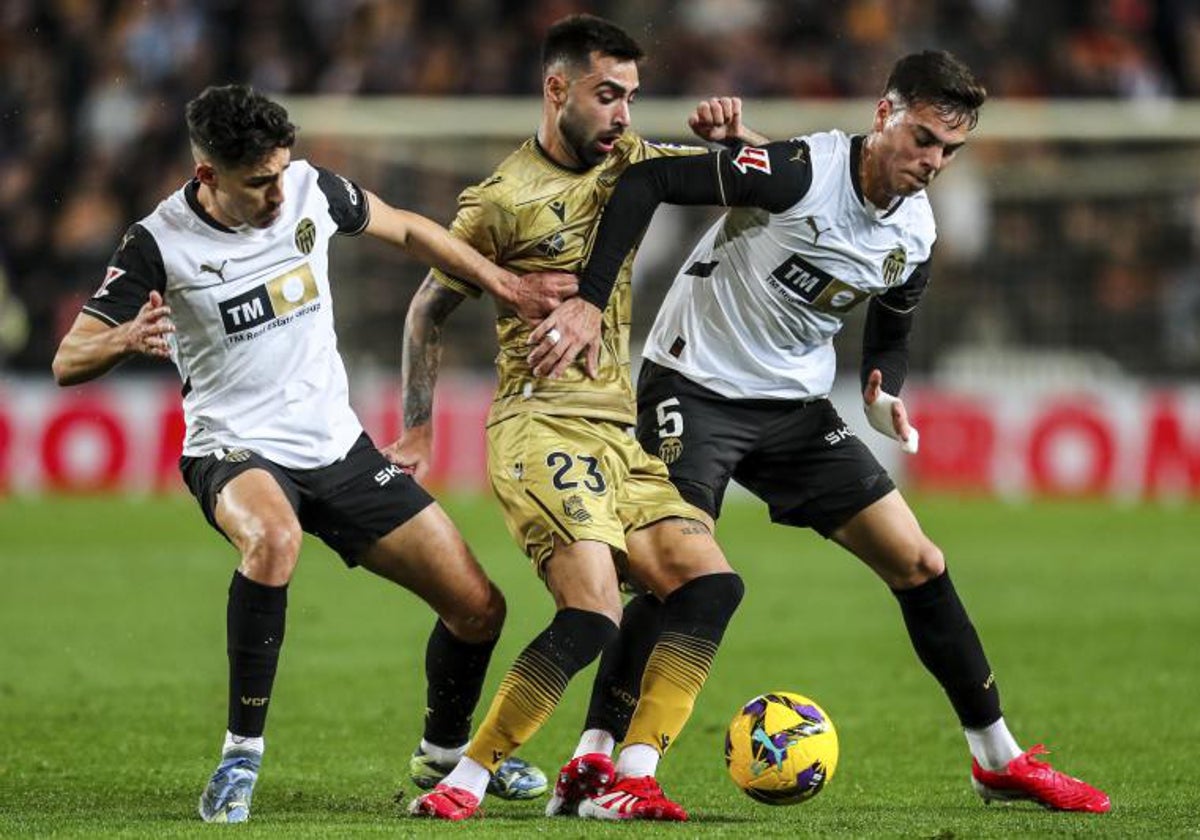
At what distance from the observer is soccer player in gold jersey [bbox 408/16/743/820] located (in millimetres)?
6531

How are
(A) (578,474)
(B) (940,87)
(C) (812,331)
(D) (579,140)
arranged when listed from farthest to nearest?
(C) (812,331), (D) (579,140), (B) (940,87), (A) (578,474)

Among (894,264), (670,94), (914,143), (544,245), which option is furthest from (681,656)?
(670,94)

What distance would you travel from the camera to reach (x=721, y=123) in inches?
288

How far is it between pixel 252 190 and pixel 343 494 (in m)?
1.02

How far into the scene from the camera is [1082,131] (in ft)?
67.7

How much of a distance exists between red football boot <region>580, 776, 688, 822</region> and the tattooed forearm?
1.53 meters

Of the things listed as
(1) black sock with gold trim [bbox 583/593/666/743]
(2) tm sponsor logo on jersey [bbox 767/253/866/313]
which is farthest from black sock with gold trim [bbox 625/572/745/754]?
(2) tm sponsor logo on jersey [bbox 767/253/866/313]

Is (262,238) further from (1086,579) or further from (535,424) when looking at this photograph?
(1086,579)

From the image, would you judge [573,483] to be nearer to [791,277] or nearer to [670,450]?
[670,450]

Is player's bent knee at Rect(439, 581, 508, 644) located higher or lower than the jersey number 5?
lower

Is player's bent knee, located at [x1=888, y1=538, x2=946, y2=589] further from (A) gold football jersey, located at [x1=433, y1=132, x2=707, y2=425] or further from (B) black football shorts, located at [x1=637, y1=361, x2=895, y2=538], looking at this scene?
(A) gold football jersey, located at [x1=433, y1=132, x2=707, y2=425]

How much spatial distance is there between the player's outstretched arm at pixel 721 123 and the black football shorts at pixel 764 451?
0.81 meters

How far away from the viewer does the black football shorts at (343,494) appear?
267 inches

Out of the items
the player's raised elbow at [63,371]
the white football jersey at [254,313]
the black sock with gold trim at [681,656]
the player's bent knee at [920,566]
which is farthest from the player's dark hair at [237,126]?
the player's bent knee at [920,566]
